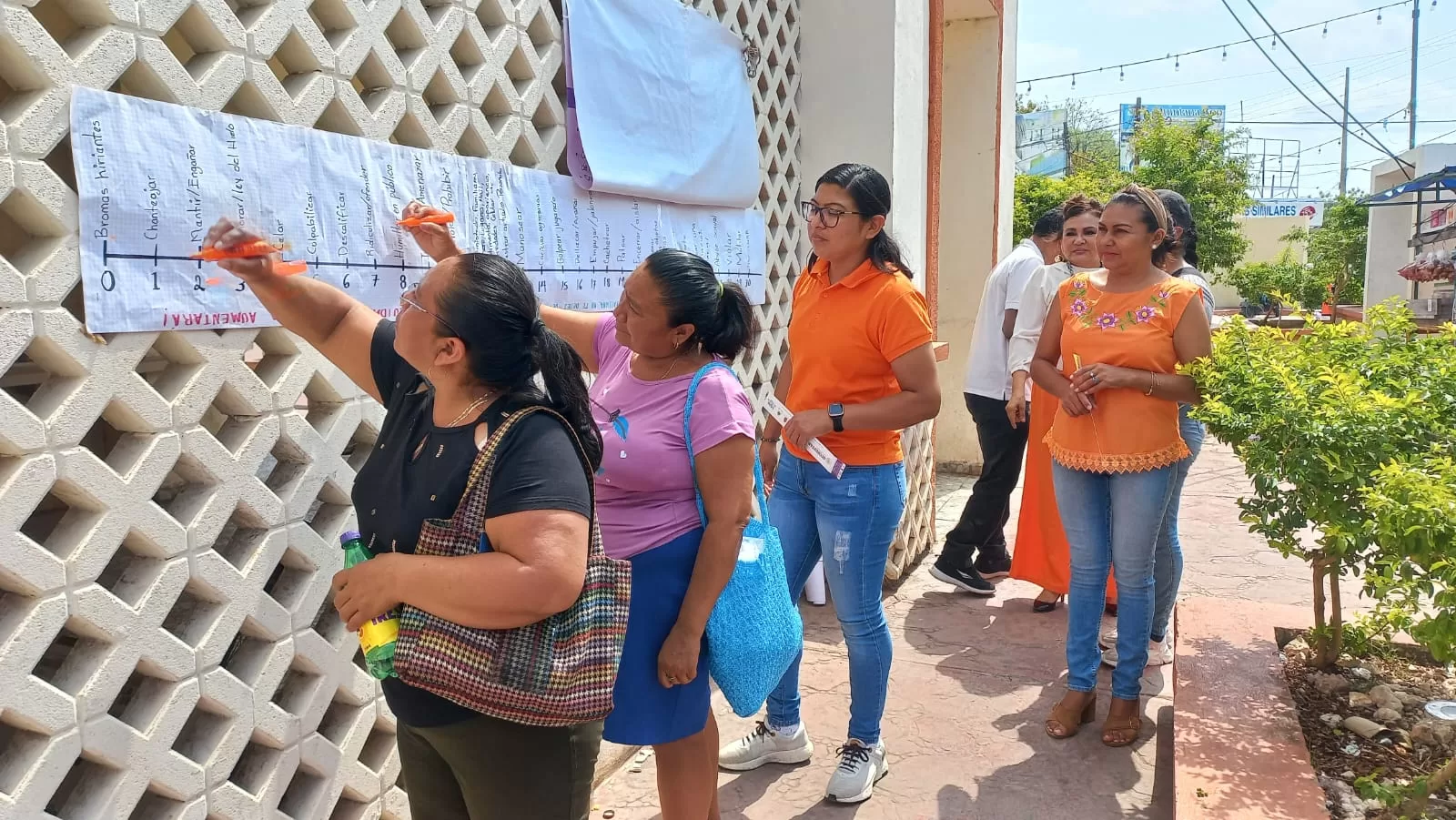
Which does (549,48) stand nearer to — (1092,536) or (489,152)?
(489,152)

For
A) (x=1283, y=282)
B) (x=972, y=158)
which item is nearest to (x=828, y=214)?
(x=972, y=158)

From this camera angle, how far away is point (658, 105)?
330 centimetres

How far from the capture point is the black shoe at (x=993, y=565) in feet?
16.0

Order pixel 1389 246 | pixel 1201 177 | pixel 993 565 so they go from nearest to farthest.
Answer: pixel 993 565, pixel 1201 177, pixel 1389 246

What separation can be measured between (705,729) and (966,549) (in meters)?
2.81

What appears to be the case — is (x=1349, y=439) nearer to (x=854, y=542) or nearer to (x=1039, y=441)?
(x=854, y=542)

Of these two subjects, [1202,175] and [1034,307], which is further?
[1202,175]

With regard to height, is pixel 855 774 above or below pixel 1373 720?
below

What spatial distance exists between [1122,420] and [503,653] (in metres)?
2.11

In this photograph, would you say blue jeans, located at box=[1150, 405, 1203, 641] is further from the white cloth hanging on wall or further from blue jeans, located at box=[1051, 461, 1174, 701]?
the white cloth hanging on wall

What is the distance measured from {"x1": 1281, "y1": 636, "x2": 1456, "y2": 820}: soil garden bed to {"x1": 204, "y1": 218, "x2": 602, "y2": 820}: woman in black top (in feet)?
6.20

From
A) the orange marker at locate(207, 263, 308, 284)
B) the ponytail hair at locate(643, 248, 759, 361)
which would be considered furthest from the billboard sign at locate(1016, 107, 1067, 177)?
the orange marker at locate(207, 263, 308, 284)

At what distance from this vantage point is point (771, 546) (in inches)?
86.7

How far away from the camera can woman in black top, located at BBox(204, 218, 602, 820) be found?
1.48 meters
